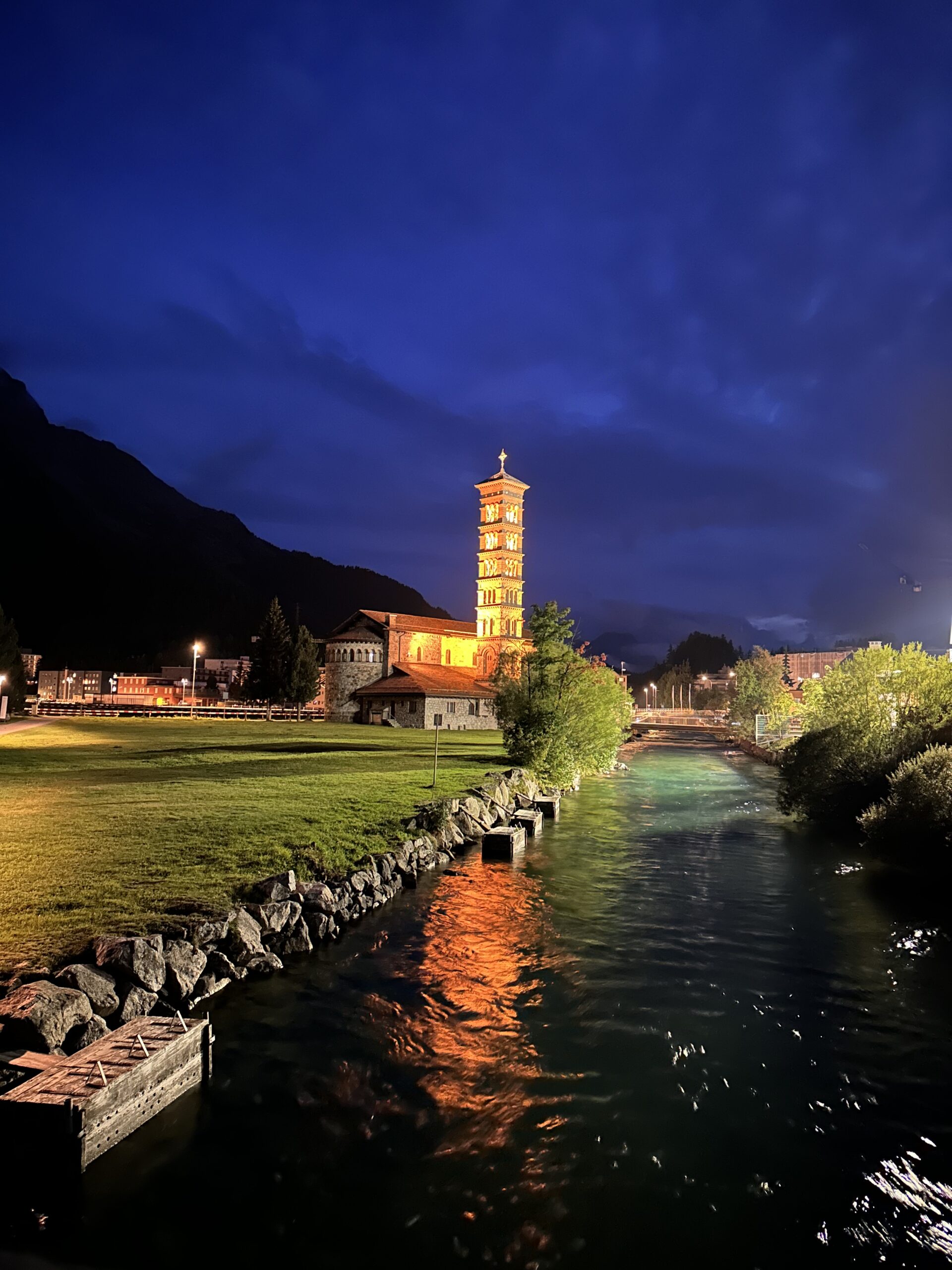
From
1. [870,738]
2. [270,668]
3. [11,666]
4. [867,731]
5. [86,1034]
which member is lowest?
[86,1034]

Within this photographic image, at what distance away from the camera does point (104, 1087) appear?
8562mm

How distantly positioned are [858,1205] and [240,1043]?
8.04 meters

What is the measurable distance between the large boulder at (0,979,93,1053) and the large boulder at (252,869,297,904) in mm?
4711

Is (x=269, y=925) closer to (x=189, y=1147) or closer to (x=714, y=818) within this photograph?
(x=189, y=1147)

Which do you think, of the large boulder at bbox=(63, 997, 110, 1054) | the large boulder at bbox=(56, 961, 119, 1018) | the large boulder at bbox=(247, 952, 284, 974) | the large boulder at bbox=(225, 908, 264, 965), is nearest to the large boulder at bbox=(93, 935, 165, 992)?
the large boulder at bbox=(56, 961, 119, 1018)

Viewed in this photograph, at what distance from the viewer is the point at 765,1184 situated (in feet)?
28.9

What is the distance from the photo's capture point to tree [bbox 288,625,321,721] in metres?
81.9

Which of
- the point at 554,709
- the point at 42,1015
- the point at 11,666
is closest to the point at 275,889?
the point at 42,1015

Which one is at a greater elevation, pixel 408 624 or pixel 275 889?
pixel 408 624

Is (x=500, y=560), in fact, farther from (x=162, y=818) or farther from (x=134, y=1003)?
(x=134, y=1003)

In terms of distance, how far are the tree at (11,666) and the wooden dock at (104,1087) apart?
197 ft

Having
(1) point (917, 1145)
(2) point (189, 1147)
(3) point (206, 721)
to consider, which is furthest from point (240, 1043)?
(3) point (206, 721)

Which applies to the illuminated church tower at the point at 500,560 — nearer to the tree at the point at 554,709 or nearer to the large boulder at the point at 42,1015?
the tree at the point at 554,709

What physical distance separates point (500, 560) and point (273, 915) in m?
82.7
